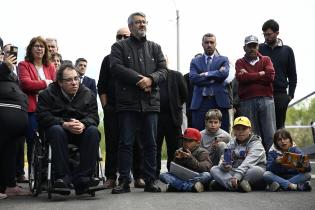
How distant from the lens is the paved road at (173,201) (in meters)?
6.95

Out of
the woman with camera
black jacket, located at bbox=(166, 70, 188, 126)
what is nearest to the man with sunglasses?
black jacket, located at bbox=(166, 70, 188, 126)

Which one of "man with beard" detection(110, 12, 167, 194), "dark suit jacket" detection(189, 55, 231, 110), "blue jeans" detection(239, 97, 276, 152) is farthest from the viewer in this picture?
"blue jeans" detection(239, 97, 276, 152)

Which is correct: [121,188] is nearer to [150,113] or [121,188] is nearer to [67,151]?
[67,151]

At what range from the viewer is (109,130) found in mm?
9789

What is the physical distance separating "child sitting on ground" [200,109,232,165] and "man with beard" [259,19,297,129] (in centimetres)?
119

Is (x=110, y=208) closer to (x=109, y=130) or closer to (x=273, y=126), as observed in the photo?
(x=109, y=130)

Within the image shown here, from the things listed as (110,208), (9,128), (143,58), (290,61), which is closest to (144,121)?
(143,58)

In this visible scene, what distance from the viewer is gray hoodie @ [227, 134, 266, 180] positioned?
9039mm

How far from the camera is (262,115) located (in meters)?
10.3

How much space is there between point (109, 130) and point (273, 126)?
7.16 feet

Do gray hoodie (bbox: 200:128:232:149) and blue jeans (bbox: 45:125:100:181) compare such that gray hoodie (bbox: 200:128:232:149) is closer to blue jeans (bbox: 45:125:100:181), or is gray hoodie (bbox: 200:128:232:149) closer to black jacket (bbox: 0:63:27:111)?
blue jeans (bbox: 45:125:100:181)

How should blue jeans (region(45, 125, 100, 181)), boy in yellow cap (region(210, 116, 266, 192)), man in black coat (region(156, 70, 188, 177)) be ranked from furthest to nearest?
man in black coat (region(156, 70, 188, 177)) → boy in yellow cap (region(210, 116, 266, 192)) → blue jeans (region(45, 125, 100, 181))

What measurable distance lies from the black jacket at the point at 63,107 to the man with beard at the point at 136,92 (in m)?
0.40

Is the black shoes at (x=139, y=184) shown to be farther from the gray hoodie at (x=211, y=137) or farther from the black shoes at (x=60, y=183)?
the black shoes at (x=60, y=183)
